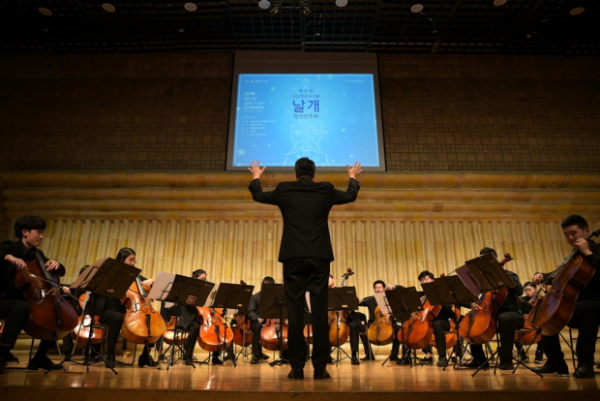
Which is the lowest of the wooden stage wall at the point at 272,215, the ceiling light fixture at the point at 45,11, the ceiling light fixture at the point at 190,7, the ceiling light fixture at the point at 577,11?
the wooden stage wall at the point at 272,215

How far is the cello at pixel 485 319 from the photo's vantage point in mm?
4859

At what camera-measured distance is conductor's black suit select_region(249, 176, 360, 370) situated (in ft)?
10.8

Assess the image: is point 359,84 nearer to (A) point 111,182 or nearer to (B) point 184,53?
(B) point 184,53

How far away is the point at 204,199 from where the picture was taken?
9.12 metres

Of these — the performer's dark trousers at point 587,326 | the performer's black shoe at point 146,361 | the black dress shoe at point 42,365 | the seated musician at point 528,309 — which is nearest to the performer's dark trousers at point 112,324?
the performer's black shoe at point 146,361

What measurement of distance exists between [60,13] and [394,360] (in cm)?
882

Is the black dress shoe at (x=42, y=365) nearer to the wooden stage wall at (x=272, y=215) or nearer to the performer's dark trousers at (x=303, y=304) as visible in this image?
the performer's dark trousers at (x=303, y=304)

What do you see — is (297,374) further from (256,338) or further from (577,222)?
(256,338)

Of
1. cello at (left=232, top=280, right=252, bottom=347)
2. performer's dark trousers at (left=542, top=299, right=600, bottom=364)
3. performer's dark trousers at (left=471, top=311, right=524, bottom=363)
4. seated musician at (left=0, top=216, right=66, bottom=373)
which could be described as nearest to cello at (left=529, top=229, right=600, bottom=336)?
performer's dark trousers at (left=542, top=299, right=600, bottom=364)

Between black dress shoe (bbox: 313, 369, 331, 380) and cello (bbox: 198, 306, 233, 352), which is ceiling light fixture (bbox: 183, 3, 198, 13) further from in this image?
black dress shoe (bbox: 313, 369, 331, 380)

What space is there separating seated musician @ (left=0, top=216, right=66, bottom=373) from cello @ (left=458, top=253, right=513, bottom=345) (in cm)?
420

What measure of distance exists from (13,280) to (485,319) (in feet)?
15.1

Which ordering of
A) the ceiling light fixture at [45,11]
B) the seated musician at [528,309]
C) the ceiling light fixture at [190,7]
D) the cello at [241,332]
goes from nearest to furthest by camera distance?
the seated musician at [528,309], the cello at [241,332], the ceiling light fixture at [190,7], the ceiling light fixture at [45,11]

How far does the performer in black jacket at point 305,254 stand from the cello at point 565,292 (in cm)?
178
